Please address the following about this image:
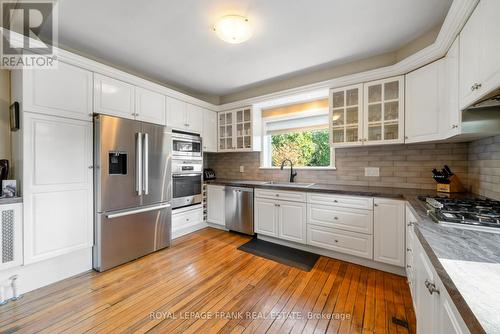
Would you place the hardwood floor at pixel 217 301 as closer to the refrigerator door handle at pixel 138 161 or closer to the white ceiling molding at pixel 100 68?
the refrigerator door handle at pixel 138 161

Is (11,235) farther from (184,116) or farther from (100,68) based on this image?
(184,116)

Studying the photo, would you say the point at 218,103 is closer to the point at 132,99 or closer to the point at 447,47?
the point at 132,99

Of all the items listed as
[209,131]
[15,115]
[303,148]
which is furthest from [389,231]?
[15,115]

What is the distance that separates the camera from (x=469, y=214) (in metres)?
1.26

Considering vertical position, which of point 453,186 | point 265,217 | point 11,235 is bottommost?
point 265,217

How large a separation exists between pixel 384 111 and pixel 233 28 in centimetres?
196

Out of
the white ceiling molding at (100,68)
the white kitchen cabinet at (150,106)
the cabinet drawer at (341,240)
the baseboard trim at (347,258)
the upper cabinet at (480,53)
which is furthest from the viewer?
the white kitchen cabinet at (150,106)

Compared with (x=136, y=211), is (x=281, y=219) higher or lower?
lower

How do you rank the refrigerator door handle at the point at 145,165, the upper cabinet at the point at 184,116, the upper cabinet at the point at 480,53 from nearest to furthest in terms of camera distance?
the upper cabinet at the point at 480,53
the refrigerator door handle at the point at 145,165
the upper cabinet at the point at 184,116

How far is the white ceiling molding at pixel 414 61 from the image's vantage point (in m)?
1.44

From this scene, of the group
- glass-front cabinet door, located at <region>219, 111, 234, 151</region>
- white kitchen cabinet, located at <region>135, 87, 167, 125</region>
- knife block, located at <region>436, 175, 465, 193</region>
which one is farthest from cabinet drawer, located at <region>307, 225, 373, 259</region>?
white kitchen cabinet, located at <region>135, 87, 167, 125</region>

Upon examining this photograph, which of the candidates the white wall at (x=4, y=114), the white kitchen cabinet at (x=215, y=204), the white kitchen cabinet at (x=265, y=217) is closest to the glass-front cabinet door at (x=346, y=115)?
the white kitchen cabinet at (x=265, y=217)

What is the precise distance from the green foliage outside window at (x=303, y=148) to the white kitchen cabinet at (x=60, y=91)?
2770 mm

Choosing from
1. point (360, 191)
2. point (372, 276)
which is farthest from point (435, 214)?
point (372, 276)
